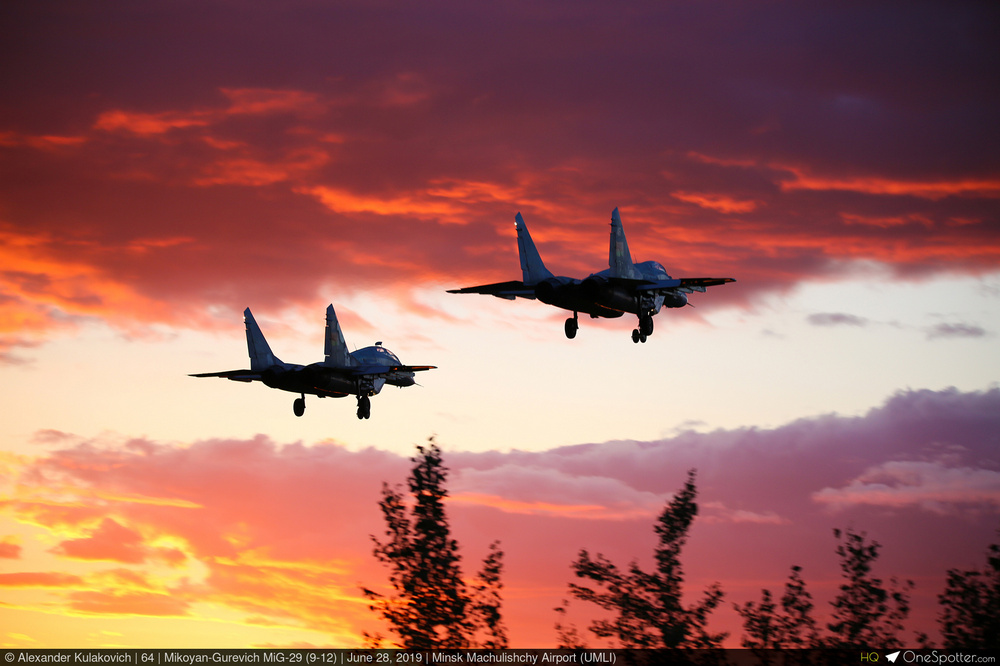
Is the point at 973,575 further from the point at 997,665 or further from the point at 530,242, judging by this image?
the point at 530,242

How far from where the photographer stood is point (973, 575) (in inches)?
2527

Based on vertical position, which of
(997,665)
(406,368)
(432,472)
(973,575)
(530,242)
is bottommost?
(997,665)

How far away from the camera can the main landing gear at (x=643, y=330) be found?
7088cm

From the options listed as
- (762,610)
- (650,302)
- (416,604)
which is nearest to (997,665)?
(762,610)

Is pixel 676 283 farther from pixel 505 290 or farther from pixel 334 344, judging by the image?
pixel 334 344

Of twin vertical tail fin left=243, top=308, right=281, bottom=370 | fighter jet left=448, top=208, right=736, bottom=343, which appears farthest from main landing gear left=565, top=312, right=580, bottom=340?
twin vertical tail fin left=243, top=308, right=281, bottom=370

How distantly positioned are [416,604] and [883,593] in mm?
27262

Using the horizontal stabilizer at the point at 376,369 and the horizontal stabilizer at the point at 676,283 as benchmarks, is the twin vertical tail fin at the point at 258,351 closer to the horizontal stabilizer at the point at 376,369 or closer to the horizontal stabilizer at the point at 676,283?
the horizontal stabilizer at the point at 376,369

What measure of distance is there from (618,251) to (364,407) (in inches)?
976

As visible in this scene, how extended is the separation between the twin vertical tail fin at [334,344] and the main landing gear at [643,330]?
68.4 feet

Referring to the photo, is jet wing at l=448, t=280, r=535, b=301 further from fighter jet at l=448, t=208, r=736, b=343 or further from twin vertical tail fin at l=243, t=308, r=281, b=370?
twin vertical tail fin at l=243, t=308, r=281, b=370

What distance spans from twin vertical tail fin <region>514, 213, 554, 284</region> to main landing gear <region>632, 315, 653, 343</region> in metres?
6.51

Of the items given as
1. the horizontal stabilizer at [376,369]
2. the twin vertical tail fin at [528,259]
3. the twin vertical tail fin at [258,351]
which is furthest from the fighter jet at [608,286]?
the twin vertical tail fin at [258,351]

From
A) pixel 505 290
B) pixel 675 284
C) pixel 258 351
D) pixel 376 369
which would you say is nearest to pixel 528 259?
pixel 505 290
